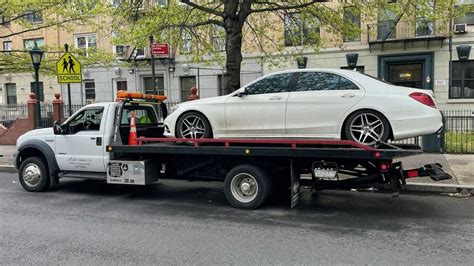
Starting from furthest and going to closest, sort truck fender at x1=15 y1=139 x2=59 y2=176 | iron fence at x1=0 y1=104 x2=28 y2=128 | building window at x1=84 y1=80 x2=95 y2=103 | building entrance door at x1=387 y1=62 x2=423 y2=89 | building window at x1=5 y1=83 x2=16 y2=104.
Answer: building window at x1=5 y1=83 x2=16 y2=104 → building window at x1=84 y1=80 x2=95 y2=103 → building entrance door at x1=387 y1=62 x2=423 y2=89 → iron fence at x1=0 y1=104 x2=28 y2=128 → truck fender at x1=15 y1=139 x2=59 y2=176

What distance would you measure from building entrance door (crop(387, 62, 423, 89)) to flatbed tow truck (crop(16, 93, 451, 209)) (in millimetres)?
16049

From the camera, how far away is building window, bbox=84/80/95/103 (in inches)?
1185

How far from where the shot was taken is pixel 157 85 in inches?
1117

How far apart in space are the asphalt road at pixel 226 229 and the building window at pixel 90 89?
2184 centimetres

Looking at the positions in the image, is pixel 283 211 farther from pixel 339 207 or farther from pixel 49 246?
pixel 49 246

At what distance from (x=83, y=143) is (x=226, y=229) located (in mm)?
4004

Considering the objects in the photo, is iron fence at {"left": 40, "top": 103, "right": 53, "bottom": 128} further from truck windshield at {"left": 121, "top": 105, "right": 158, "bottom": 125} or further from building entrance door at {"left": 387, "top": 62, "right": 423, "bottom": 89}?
building entrance door at {"left": 387, "top": 62, "right": 423, "bottom": 89}

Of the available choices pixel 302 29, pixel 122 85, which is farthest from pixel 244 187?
pixel 122 85

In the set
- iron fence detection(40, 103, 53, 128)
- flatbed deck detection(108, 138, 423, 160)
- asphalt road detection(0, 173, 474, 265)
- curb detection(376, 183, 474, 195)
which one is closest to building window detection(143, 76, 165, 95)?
iron fence detection(40, 103, 53, 128)

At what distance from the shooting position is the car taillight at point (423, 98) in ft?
22.4

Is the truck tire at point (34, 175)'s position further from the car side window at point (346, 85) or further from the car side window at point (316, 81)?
the car side window at point (346, 85)

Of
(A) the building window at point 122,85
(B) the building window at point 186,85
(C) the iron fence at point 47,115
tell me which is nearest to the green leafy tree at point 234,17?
(C) the iron fence at point 47,115

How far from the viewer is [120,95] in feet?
28.4

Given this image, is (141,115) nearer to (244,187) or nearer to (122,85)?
(244,187)
